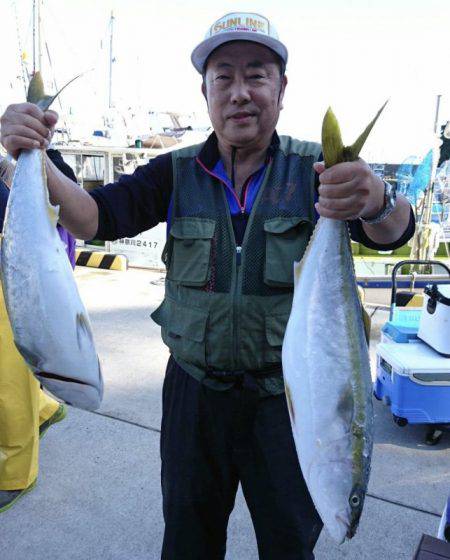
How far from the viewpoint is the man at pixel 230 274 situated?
1596mm

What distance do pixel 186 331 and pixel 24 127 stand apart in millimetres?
793

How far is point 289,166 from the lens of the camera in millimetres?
1688

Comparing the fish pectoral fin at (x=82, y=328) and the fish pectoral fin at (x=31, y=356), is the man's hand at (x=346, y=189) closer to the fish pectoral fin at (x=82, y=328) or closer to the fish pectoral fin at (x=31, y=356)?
the fish pectoral fin at (x=82, y=328)

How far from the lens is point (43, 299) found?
4.21ft

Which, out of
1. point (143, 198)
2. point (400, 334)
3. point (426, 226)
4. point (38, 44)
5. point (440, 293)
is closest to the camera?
point (143, 198)

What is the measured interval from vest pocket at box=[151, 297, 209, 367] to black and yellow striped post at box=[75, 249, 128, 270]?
707cm

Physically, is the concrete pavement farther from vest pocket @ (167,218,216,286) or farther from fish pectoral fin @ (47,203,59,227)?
fish pectoral fin @ (47,203,59,227)

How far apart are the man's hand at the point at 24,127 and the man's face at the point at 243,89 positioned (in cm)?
53

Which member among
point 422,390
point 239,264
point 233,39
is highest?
point 233,39

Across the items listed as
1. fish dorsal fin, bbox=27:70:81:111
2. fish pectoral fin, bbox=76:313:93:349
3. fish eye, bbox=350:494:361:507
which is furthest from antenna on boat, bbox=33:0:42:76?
fish eye, bbox=350:494:361:507

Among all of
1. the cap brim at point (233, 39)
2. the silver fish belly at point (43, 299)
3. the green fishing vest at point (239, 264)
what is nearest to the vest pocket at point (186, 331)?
the green fishing vest at point (239, 264)

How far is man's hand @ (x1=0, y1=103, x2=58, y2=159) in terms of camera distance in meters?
1.34

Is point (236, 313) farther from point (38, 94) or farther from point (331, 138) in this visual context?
point (38, 94)

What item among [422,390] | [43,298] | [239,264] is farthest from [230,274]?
[422,390]
